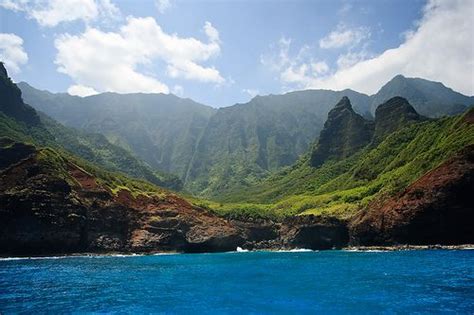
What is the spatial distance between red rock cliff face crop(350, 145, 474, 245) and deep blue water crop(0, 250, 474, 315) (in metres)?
46.7

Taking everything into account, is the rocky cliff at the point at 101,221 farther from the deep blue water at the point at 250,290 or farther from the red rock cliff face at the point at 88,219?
the deep blue water at the point at 250,290

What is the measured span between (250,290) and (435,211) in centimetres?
8786

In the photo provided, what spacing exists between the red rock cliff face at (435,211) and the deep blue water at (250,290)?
46.7 metres

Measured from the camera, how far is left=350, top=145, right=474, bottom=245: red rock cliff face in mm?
119512

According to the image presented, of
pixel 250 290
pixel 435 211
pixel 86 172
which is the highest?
pixel 86 172

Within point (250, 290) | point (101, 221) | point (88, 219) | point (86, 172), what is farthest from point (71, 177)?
point (250, 290)

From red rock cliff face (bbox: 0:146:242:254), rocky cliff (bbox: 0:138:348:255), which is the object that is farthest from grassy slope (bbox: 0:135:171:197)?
red rock cliff face (bbox: 0:146:242:254)

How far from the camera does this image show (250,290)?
5572cm

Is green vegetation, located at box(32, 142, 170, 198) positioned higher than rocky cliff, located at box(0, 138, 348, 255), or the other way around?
green vegetation, located at box(32, 142, 170, 198)

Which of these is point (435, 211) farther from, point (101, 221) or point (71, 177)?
point (71, 177)

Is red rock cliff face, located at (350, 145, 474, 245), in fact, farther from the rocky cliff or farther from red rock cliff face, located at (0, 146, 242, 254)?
red rock cliff face, located at (0, 146, 242, 254)

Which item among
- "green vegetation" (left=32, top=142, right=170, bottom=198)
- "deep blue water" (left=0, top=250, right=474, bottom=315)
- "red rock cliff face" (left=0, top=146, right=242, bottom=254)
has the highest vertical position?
"green vegetation" (left=32, top=142, right=170, bottom=198)

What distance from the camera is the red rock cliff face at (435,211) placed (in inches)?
4705

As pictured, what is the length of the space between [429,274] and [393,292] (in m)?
17.3
